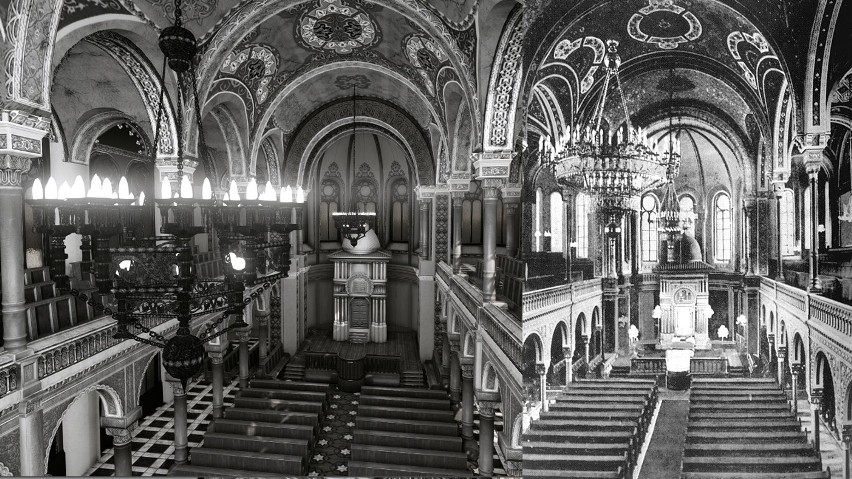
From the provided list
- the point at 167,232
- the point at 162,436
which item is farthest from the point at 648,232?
the point at 162,436

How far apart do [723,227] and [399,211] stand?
19.6 meters

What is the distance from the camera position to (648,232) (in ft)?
8.21

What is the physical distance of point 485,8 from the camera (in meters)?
6.99

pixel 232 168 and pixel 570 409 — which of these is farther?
pixel 232 168

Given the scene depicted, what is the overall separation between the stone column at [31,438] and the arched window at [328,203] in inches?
630

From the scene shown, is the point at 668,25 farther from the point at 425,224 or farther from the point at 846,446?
the point at 425,224

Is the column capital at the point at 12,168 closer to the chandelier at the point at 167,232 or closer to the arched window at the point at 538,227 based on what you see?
the chandelier at the point at 167,232

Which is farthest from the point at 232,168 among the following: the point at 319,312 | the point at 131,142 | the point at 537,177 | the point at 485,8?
the point at 537,177

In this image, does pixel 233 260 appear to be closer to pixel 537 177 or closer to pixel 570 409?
pixel 537 177

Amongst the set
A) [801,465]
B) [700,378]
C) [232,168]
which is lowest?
[801,465]

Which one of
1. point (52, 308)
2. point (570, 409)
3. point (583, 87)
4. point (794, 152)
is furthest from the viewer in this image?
point (52, 308)

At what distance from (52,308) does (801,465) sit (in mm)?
8291

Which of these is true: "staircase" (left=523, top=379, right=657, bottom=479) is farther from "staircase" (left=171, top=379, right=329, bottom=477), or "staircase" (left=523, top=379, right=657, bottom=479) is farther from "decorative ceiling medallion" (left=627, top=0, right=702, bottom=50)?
"staircase" (left=171, top=379, right=329, bottom=477)

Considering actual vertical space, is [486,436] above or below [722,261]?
below
